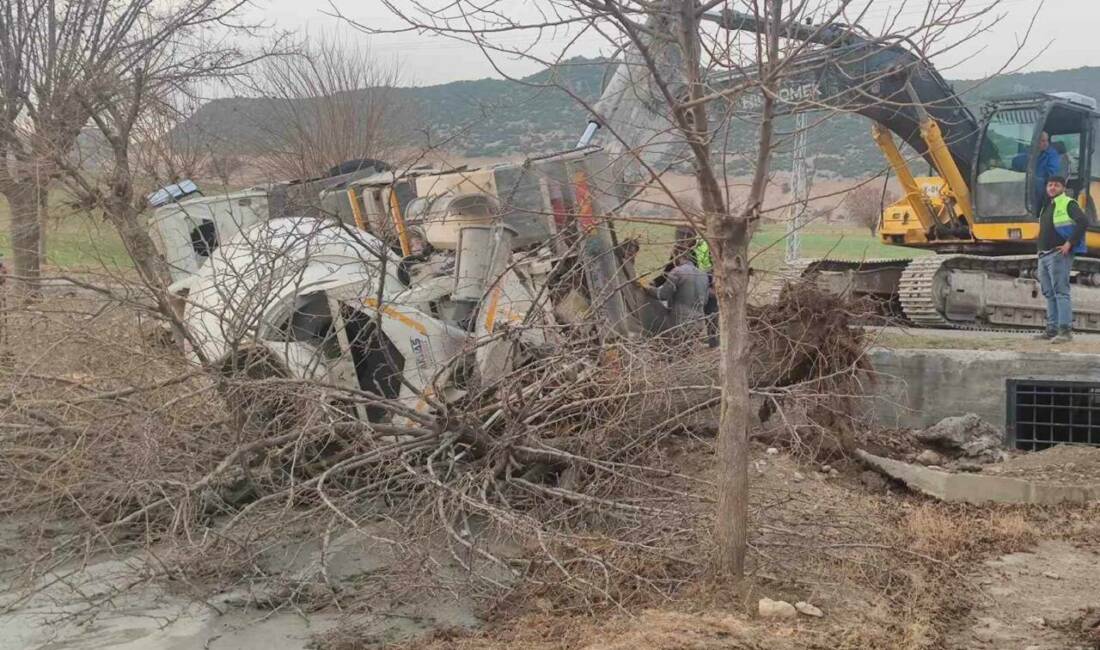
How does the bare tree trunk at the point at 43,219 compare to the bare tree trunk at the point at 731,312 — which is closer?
the bare tree trunk at the point at 731,312

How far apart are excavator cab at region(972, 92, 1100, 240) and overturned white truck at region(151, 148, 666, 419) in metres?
7.21

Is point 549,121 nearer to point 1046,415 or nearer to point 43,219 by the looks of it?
point 43,219

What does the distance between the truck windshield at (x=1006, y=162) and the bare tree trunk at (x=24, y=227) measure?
10.8m

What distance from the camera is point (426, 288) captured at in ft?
25.7

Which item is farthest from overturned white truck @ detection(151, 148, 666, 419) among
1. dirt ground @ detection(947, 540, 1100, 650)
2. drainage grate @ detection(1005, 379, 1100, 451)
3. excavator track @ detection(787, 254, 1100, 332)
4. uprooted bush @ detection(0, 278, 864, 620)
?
excavator track @ detection(787, 254, 1100, 332)

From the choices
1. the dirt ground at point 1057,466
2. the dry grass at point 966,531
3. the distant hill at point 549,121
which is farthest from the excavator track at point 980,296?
the dry grass at point 966,531

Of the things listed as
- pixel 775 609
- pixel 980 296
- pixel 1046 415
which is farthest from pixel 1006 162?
pixel 775 609

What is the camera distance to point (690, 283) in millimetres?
9234

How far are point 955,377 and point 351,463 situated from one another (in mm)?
6224

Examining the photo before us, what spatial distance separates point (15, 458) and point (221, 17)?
7.94 meters

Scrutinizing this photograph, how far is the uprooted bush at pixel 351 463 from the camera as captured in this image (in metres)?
5.83

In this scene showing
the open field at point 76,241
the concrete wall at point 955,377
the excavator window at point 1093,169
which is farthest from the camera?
the excavator window at point 1093,169

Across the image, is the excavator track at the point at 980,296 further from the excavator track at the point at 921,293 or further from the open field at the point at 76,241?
the open field at the point at 76,241

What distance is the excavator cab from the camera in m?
13.4
